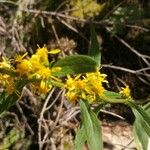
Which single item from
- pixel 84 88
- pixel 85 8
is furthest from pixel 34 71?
pixel 85 8

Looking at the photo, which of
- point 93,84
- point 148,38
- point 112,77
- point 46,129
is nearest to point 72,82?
point 93,84

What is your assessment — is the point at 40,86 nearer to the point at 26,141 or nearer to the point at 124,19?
the point at 26,141

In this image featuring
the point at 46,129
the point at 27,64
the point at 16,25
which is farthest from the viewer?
the point at 16,25

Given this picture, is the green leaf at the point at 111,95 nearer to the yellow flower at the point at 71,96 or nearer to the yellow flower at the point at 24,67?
the yellow flower at the point at 71,96

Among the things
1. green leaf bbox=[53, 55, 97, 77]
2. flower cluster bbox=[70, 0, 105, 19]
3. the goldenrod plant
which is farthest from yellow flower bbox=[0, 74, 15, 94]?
flower cluster bbox=[70, 0, 105, 19]

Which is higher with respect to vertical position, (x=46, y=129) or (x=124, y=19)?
(x=124, y=19)

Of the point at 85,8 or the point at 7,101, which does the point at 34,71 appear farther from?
the point at 85,8

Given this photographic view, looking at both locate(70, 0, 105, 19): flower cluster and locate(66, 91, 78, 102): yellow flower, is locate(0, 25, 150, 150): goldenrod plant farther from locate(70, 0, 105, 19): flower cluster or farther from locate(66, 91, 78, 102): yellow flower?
locate(70, 0, 105, 19): flower cluster

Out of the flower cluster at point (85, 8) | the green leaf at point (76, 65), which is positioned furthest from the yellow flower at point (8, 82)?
the flower cluster at point (85, 8)
